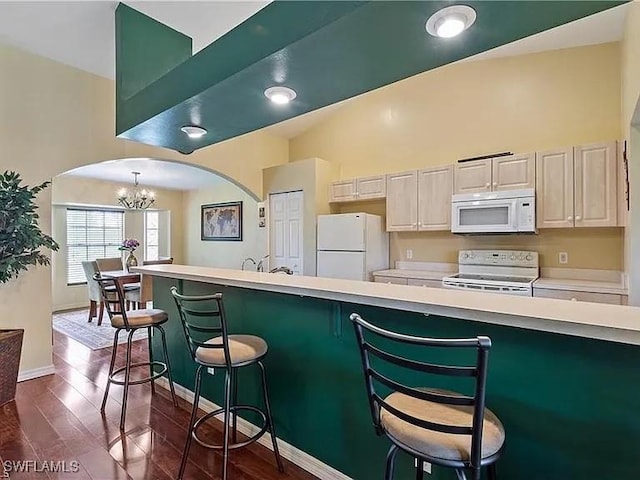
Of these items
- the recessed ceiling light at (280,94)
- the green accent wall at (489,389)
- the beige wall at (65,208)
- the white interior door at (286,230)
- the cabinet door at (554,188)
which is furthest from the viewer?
the beige wall at (65,208)

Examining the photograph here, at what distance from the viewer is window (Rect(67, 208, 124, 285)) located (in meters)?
6.75

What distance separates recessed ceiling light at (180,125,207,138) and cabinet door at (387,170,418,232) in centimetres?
243

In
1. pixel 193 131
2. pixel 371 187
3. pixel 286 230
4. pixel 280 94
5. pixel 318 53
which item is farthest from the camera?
pixel 286 230

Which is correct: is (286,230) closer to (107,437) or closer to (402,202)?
(402,202)

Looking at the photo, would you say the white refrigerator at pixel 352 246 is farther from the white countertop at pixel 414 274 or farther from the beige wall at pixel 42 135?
the beige wall at pixel 42 135

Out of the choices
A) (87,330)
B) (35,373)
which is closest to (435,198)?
(35,373)

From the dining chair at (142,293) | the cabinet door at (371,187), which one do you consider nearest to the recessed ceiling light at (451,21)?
the cabinet door at (371,187)

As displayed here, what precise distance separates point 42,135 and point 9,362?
6.55 ft

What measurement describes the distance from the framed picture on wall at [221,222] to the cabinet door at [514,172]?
4.81 meters

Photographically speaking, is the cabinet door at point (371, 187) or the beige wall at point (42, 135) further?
the cabinet door at point (371, 187)

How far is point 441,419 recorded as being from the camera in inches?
42.9

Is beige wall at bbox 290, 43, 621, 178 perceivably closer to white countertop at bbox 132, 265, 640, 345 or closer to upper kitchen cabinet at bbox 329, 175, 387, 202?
upper kitchen cabinet at bbox 329, 175, 387, 202

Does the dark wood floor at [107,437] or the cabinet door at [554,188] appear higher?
the cabinet door at [554,188]

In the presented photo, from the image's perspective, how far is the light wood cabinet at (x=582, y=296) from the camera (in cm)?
290
